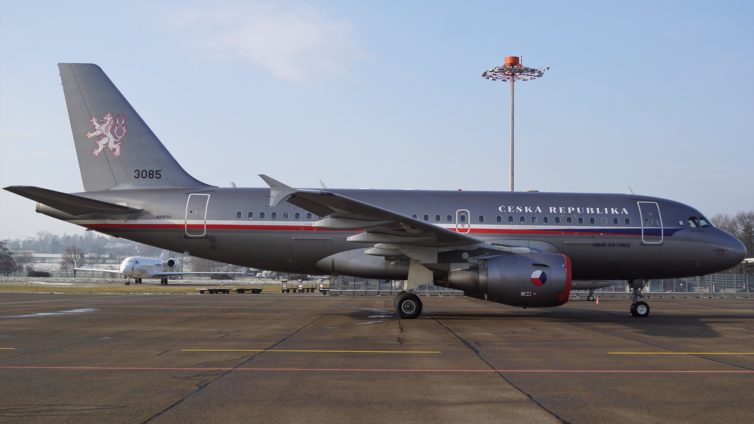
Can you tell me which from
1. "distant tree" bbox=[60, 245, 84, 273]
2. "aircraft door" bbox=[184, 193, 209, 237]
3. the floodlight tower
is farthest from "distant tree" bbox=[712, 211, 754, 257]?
"distant tree" bbox=[60, 245, 84, 273]

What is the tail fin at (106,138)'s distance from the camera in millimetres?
19172

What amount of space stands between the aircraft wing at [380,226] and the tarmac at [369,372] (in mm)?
2079

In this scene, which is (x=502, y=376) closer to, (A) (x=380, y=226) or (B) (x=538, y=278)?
(B) (x=538, y=278)

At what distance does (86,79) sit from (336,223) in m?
9.19

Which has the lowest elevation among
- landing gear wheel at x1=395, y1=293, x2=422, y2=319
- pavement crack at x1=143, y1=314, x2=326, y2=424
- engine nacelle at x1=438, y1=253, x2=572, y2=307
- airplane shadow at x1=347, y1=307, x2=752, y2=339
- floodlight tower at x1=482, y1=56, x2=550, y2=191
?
pavement crack at x1=143, y1=314, x2=326, y2=424

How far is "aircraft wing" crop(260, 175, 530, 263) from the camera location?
14.9m

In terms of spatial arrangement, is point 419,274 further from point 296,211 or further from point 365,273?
point 296,211

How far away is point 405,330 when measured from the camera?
14.5 metres

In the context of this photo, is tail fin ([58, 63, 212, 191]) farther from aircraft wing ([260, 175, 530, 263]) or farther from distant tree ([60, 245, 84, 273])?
distant tree ([60, 245, 84, 273])

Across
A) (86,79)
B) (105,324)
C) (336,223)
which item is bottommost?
(105,324)

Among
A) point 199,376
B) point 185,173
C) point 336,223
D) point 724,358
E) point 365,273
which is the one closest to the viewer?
point 199,376

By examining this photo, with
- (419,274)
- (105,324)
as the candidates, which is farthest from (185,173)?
(419,274)

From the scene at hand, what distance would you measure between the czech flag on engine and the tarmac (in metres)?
1.30

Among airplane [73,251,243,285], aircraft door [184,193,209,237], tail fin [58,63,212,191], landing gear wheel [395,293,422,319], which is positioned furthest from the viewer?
airplane [73,251,243,285]
